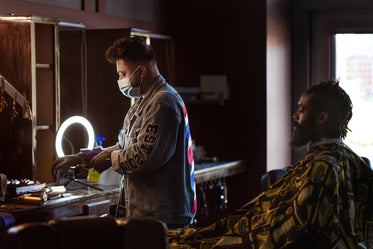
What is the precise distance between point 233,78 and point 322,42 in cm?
84

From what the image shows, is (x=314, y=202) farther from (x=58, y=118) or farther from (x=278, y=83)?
(x=278, y=83)

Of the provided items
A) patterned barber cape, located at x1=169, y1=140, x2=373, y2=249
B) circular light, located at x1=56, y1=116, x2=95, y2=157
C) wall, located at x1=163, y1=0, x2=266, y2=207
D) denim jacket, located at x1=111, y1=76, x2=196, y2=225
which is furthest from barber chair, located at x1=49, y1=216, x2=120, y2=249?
wall, located at x1=163, y1=0, x2=266, y2=207

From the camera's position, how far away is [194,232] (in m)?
2.64

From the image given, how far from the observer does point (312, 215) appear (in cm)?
249

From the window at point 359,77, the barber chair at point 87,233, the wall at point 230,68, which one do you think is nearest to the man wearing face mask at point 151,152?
the barber chair at point 87,233

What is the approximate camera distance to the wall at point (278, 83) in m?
4.74

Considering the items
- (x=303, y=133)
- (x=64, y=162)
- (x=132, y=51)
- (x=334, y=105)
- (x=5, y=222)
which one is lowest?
(x=5, y=222)

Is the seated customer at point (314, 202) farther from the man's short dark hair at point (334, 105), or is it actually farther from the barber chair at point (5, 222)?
the barber chair at point (5, 222)

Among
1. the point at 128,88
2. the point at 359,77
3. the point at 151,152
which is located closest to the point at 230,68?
the point at 359,77

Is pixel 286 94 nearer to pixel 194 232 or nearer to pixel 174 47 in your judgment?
pixel 174 47

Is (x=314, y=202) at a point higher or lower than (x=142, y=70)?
lower

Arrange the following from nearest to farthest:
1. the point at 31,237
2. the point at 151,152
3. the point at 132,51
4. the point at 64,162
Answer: the point at 31,237
the point at 151,152
the point at 132,51
the point at 64,162

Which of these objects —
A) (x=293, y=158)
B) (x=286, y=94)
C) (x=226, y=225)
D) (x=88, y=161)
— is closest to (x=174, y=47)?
(x=286, y=94)

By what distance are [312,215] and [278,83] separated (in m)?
2.48
